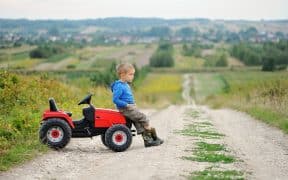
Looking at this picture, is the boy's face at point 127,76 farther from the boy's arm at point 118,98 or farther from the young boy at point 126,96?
the boy's arm at point 118,98

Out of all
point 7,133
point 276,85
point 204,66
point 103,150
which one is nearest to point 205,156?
point 103,150

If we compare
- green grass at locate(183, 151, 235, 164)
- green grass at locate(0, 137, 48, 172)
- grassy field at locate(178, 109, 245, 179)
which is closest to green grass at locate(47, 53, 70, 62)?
grassy field at locate(178, 109, 245, 179)

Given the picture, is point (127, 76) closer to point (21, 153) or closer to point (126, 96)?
point (126, 96)

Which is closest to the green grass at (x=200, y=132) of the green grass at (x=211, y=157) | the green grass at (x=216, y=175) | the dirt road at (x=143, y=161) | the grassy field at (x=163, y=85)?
the dirt road at (x=143, y=161)

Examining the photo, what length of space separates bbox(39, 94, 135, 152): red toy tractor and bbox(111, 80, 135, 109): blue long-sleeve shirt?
270 mm

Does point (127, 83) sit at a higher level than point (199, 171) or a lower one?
higher

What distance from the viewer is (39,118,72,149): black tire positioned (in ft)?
41.1

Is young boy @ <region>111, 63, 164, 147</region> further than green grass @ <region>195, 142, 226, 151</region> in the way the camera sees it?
Yes

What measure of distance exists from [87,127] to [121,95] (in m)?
1.07

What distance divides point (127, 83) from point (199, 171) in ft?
13.5

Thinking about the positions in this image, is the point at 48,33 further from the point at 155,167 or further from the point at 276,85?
the point at 155,167

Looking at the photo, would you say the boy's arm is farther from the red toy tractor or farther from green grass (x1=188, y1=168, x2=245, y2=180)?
green grass (x1=188, y1=168, x2=245, y2=180)

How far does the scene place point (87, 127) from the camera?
13.0m

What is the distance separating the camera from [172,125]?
64.5ft
